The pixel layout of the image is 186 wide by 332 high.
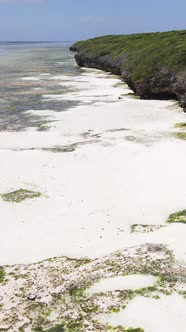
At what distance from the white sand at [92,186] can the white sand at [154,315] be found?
2316mm

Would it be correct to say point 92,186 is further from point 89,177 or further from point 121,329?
point 121,329

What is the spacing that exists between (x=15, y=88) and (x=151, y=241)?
1651 inches

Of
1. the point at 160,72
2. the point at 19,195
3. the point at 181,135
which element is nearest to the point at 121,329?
the point at 19,195

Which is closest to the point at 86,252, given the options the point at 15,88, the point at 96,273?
the point at 96,273

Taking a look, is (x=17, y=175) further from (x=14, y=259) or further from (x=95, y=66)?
(x=95, y=66)

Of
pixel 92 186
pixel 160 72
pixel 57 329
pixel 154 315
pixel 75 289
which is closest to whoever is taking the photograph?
pixel 57 329

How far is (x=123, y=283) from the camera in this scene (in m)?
12.4

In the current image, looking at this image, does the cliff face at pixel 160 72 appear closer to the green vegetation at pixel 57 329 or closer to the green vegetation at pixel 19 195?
the green vegetation at pixel 19 195

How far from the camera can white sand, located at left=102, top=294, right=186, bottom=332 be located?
10.6 meters

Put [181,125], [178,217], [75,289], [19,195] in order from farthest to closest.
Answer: [181,125]
[19,195]
[178,217]
[75,289]

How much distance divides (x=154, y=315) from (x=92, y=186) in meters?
9.53

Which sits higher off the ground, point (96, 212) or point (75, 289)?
point (96, 212)

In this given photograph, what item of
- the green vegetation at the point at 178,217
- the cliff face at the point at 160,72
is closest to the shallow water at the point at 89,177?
the green vegetation at the point at 178,217

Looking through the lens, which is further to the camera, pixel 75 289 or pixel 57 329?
pixel 75 289
